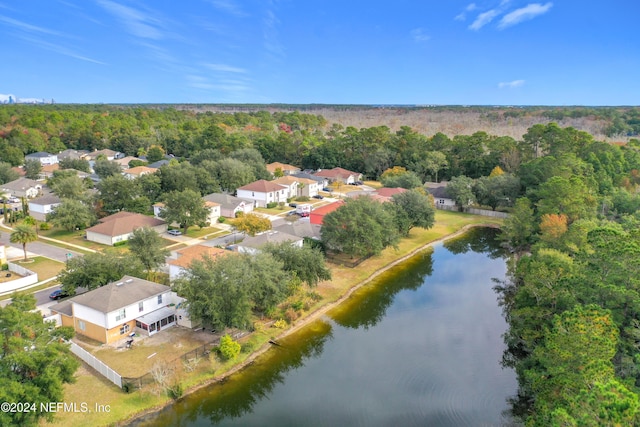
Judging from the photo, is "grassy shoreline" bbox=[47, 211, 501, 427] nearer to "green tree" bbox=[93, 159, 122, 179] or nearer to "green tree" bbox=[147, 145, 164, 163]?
"green tree" bbox=[93, 159, 122, 179]

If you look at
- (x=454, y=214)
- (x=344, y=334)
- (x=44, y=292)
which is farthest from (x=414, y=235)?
(x=44, y=292)

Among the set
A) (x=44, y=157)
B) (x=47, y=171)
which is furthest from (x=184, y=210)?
(x=44, y=157)

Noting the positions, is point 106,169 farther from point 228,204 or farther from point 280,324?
point 280,324

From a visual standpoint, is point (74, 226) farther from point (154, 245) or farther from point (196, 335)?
point (196, 335)

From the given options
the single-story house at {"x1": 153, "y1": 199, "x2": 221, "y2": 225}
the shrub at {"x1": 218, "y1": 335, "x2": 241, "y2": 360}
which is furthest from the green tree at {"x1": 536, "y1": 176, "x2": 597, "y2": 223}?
the single-story house at {"x1": 153, "y1": 199, "x2": 221, "y2": 225}

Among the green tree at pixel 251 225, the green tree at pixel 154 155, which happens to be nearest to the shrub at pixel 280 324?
the green tree at pixel 251 225
